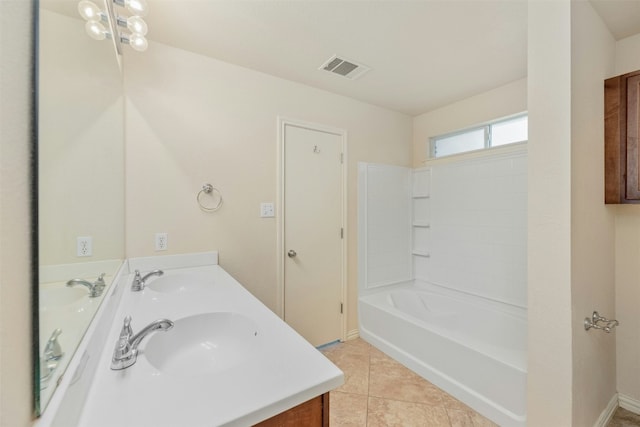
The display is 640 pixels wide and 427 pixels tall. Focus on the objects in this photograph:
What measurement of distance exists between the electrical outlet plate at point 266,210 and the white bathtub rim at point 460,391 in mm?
1544

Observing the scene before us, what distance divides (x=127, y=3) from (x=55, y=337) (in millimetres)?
1561

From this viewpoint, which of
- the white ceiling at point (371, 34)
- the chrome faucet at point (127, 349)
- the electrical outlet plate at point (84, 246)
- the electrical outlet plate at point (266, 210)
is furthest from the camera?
the electrical outlet plate at point (266, 210)

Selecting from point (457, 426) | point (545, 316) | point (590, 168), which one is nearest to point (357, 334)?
point (457, 426)

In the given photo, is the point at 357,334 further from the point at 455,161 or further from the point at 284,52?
the point at 284,52

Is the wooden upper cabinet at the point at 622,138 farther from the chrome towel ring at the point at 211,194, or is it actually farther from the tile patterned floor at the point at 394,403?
the chrome towel ring at the point at 211,194

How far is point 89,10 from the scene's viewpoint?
961 millimetres

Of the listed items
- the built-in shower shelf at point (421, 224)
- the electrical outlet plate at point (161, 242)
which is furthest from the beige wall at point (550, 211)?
the electrical outlet plate at point (161, 242)

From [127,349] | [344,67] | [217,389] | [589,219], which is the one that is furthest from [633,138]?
[127,349]

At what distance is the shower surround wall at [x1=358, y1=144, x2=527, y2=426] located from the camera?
1800mm

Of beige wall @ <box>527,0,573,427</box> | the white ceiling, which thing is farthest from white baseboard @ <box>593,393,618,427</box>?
the white ceiling

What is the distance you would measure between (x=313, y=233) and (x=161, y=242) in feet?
3.94

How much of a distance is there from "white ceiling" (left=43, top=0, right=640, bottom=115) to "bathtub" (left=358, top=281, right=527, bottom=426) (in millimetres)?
2041

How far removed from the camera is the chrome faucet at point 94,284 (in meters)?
0.77

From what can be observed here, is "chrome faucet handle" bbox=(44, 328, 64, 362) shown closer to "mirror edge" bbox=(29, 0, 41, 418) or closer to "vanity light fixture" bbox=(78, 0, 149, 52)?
"mirror edge" bbox=(29, 0, 41, 418)
